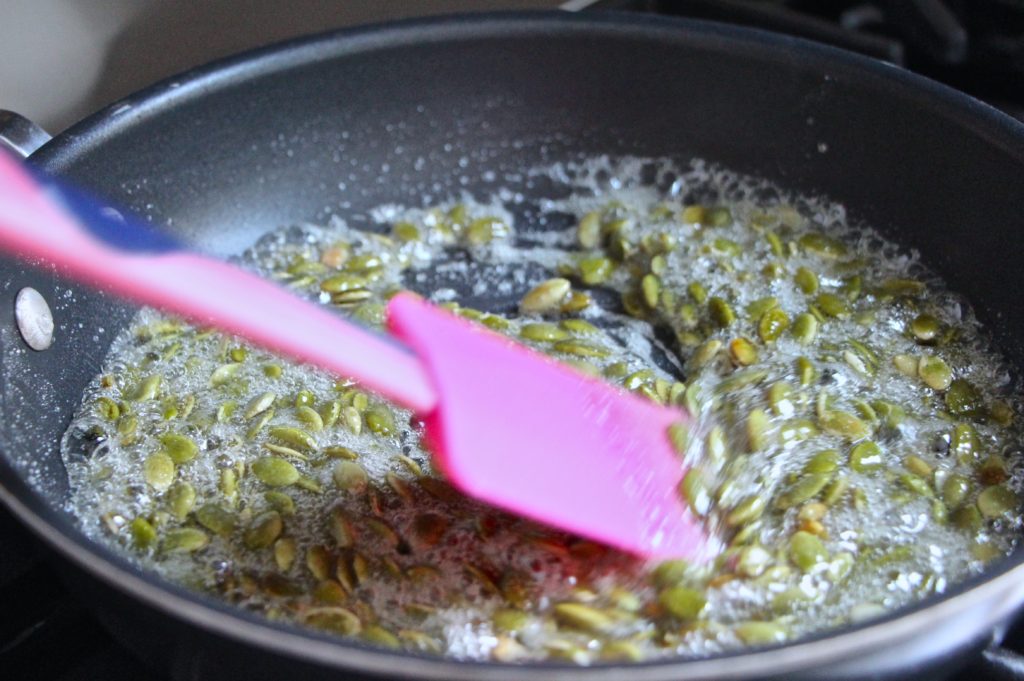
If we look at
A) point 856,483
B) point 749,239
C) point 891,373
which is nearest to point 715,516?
point 856,483

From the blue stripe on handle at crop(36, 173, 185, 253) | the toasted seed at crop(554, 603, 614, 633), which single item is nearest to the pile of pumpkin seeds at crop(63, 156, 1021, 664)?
the toasted seed at crop(554, 603, 614, 633)

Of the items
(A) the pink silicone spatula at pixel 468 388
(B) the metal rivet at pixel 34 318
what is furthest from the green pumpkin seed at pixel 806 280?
(B) the metal rivet at pixel 34 318

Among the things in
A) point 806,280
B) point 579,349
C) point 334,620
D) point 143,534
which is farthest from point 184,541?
point 806,280

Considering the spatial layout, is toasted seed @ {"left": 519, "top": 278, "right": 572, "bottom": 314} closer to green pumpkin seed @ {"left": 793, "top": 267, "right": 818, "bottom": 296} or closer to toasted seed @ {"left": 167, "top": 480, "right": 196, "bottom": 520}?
green pumpkin seed @ {"left": 793, "top": 267, "right": 818, "bottom": 296}

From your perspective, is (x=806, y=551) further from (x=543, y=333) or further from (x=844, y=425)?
(x=543, y=333)

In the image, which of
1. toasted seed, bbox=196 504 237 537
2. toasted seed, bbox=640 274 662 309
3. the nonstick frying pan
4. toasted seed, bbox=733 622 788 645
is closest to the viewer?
toasted seed, bbox=733 622 788 645

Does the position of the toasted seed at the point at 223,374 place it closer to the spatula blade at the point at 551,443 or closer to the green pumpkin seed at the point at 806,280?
the spatula blade at the point at 551,443
